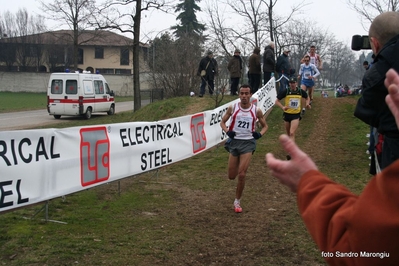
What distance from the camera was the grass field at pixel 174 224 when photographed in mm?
5887

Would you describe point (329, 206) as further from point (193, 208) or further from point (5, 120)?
point (5, 120)

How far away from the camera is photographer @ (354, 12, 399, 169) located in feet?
9.87

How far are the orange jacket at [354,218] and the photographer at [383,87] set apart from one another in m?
1.42

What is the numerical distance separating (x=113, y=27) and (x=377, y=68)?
25609mm

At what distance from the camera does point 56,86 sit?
88.7 ft

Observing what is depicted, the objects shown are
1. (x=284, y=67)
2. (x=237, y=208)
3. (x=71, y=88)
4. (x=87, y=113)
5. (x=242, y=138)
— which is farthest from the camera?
(x=87, y=113)

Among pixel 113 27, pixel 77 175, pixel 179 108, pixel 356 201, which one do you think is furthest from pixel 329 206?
pixel 113 27

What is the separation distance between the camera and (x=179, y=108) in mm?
20969

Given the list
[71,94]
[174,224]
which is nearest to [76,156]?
[174,224]

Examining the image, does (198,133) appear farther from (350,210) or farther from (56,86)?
(56,86)

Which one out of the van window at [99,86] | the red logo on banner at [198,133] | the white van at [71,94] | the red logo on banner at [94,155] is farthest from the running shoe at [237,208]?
the van window at [99,86]

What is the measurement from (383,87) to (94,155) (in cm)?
549

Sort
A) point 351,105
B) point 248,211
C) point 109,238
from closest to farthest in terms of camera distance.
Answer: point 109,238 → point 248,211 → point 351,105

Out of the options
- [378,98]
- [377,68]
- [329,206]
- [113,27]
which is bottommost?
[329,206]
